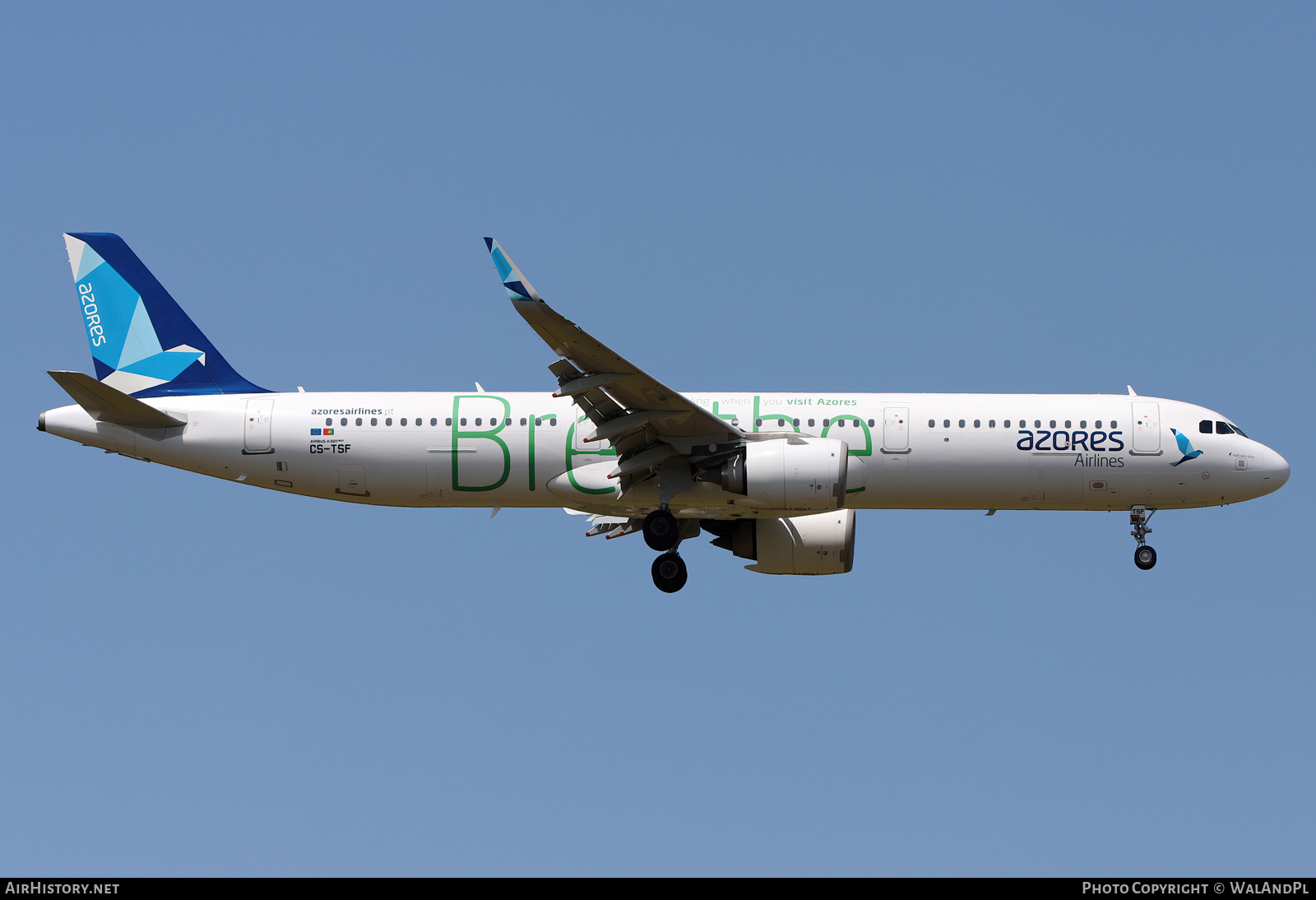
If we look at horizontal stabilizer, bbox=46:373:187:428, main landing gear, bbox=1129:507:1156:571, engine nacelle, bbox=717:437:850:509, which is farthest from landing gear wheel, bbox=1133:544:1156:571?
horizontal stabilizer, bbox=46:373:187:428

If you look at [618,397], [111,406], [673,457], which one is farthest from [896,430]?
[111,406]

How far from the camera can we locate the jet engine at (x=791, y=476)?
2941 cm

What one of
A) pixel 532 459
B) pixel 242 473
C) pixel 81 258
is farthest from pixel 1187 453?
pixel 81 258

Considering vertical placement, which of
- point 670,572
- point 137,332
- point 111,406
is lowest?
point 670,572

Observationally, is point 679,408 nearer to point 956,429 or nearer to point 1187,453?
point 956,429

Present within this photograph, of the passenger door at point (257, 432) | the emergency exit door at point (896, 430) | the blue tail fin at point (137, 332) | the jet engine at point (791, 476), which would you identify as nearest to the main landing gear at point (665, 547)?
the jet engine at point (791, 476)

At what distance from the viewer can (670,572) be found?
3173 cm

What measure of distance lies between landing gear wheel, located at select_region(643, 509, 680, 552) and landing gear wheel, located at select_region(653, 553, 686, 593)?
84 cm

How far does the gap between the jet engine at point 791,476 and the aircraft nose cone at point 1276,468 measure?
9.84 m

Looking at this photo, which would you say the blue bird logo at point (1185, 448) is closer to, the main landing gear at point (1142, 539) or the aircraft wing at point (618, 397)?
the main landing gear at point (1142, 539)

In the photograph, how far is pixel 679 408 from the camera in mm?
29453

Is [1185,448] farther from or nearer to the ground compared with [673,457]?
farther from the ground

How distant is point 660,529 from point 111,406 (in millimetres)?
11860

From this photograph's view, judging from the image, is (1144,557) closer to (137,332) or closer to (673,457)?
(673,457)
